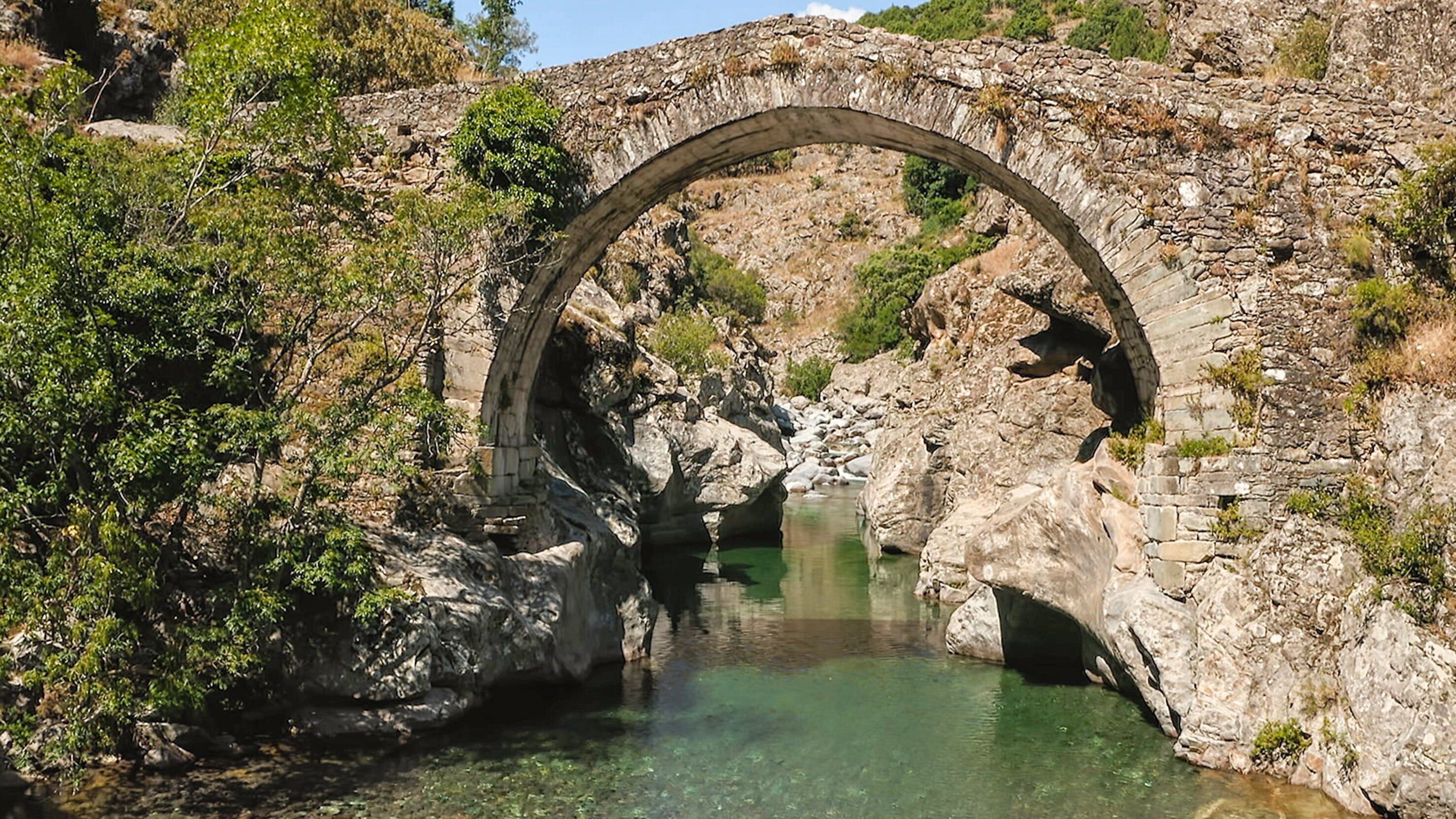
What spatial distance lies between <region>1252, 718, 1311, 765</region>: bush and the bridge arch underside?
321cm

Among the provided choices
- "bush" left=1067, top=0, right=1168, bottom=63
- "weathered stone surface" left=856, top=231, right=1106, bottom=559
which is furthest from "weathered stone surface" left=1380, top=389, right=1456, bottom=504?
"bush" left=1067, top=0, right=1168, bottom=63

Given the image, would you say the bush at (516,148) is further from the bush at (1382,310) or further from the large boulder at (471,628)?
the bush at (1382,310)

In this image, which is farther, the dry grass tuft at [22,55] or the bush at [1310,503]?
the dry grass tuft at [22,55]

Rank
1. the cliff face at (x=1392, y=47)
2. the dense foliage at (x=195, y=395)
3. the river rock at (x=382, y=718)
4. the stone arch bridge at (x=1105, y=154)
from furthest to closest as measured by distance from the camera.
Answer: the cliff face at (x=1392, y=47) → the stone arch bridge at (x=1105, y=154) → the river rock at (x=382, y=718) → the dense foliage at (x=195, y=395)

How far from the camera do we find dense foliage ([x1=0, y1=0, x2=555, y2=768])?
6387 millimetres

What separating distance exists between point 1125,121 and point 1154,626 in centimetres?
469

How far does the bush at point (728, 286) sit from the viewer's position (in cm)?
4772

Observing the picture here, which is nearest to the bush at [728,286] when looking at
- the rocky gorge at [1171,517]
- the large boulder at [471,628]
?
the rocky gorge at [1171,517]

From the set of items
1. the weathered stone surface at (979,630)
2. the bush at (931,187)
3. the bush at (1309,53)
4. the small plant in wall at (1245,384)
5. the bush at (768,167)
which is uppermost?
the bush at (768,167)

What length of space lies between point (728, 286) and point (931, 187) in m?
11.9

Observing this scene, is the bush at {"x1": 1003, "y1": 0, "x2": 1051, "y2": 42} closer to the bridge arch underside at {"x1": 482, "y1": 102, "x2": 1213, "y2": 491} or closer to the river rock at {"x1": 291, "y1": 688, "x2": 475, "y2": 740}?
the bridge arch underside at {"x1": 482, "y1": 102, "x2": 1213, "y2": 491}

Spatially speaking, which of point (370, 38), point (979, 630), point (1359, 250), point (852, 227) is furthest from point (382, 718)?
point (852, 227)

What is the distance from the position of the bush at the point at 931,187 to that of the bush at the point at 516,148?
42.2m

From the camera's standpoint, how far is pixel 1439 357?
827cm
